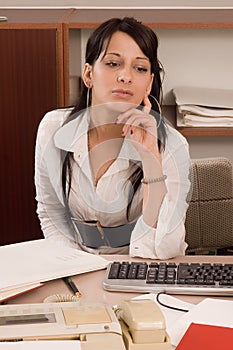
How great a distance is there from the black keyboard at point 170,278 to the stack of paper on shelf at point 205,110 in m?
1.22

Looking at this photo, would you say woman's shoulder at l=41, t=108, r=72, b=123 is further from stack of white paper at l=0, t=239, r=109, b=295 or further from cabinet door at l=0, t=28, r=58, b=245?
cabinet door at l=0, t=28, r=58, b=245

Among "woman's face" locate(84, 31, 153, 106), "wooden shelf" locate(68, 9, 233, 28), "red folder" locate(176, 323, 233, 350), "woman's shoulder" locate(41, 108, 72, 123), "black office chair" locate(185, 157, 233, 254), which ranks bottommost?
"black office chair" locate(185, 157, 233, 254)

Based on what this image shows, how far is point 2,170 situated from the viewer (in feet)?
9.48

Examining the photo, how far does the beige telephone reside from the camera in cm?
100

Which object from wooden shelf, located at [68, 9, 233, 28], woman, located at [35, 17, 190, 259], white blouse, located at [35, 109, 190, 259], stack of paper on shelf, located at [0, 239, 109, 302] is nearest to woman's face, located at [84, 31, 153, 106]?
woman, located at [35, 17, 190, 259]

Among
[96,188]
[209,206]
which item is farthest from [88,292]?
[209,206]

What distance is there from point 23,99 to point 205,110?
73 cm

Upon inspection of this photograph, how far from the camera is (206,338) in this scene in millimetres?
1247

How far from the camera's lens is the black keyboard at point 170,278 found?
1.55 metres

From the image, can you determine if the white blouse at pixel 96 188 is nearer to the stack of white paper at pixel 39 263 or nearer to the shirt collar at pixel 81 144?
the shirt collar at pixel 81 144

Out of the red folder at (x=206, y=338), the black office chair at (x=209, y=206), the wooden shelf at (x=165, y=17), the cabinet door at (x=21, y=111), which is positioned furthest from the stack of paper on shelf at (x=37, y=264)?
the wooden shelf at (x=165, y=17)

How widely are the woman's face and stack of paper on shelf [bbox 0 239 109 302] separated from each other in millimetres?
471

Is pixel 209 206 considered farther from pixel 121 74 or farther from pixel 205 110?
pixel 205 110

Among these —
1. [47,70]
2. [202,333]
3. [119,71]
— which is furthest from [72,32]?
[202,333]
